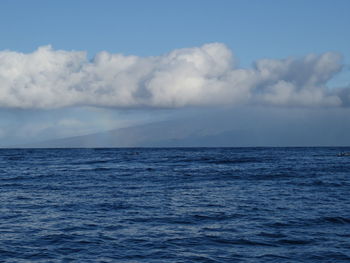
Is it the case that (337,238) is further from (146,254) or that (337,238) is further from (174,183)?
(174,183)

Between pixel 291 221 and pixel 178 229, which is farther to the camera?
pixel 291 221

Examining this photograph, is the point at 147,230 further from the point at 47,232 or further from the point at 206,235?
the point at 47,232

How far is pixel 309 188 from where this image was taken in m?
37.2

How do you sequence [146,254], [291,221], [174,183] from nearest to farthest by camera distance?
[146,254], [291,221], [174,183]

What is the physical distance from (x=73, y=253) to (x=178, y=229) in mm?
5884

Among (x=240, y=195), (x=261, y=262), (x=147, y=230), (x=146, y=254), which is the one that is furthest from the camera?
(x=240, y=195)

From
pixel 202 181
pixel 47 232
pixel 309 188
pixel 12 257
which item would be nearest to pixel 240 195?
pixel 309 188

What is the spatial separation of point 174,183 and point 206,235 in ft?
75.2

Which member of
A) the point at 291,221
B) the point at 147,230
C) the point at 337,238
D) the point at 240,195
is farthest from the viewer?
the point at 240,195

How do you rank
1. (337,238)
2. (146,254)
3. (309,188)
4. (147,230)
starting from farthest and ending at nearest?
(309,188) → (147,230) → (337,238) → (146,254)

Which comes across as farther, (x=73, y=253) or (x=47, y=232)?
(x=47, y=232)

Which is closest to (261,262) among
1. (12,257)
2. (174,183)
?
(12,257)

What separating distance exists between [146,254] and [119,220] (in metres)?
6.68

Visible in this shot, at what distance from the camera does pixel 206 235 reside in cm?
1909
